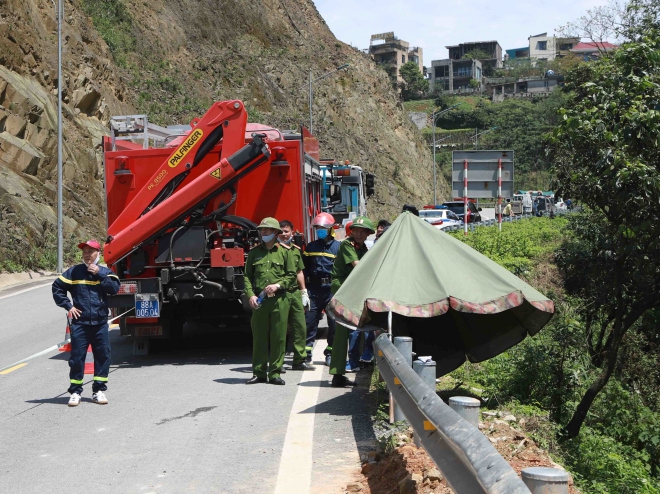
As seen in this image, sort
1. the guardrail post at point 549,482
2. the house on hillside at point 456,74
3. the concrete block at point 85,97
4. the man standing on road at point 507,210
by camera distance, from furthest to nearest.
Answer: the house on hillside at point 456,74, the man standing on road at point 507,210, the concrete block at point 85,97, the guardrail post at point 549,482

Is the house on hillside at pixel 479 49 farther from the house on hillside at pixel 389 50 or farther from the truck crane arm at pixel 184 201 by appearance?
the truck crane arm at pixel 184 201

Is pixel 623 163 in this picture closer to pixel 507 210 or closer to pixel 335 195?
pixel 335 195

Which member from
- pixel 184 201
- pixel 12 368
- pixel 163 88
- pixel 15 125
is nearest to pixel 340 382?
pixel 184 201

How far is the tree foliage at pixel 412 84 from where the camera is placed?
14575cm

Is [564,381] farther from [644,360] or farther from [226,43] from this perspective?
[226,43]

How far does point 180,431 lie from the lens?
318 inches

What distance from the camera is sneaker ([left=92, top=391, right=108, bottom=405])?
9.41 metres

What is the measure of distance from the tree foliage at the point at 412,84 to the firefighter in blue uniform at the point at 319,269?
135312 mm

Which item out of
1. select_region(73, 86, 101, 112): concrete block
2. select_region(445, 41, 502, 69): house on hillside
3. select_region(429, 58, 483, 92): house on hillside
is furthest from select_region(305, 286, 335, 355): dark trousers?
select_region(445, 41, 502, 69): house on hillside

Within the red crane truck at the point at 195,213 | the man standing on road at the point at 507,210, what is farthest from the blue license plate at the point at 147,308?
the man standing on road at the point at 507,210

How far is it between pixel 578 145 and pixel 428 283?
14.7 feet

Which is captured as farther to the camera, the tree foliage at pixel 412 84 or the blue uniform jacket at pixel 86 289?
the tree foliage at pixel 412 84

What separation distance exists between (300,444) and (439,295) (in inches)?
69.7

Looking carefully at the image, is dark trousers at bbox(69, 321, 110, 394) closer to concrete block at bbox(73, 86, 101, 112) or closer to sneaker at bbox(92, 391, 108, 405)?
sneaker at bbox(92, 391, 108, 405)
